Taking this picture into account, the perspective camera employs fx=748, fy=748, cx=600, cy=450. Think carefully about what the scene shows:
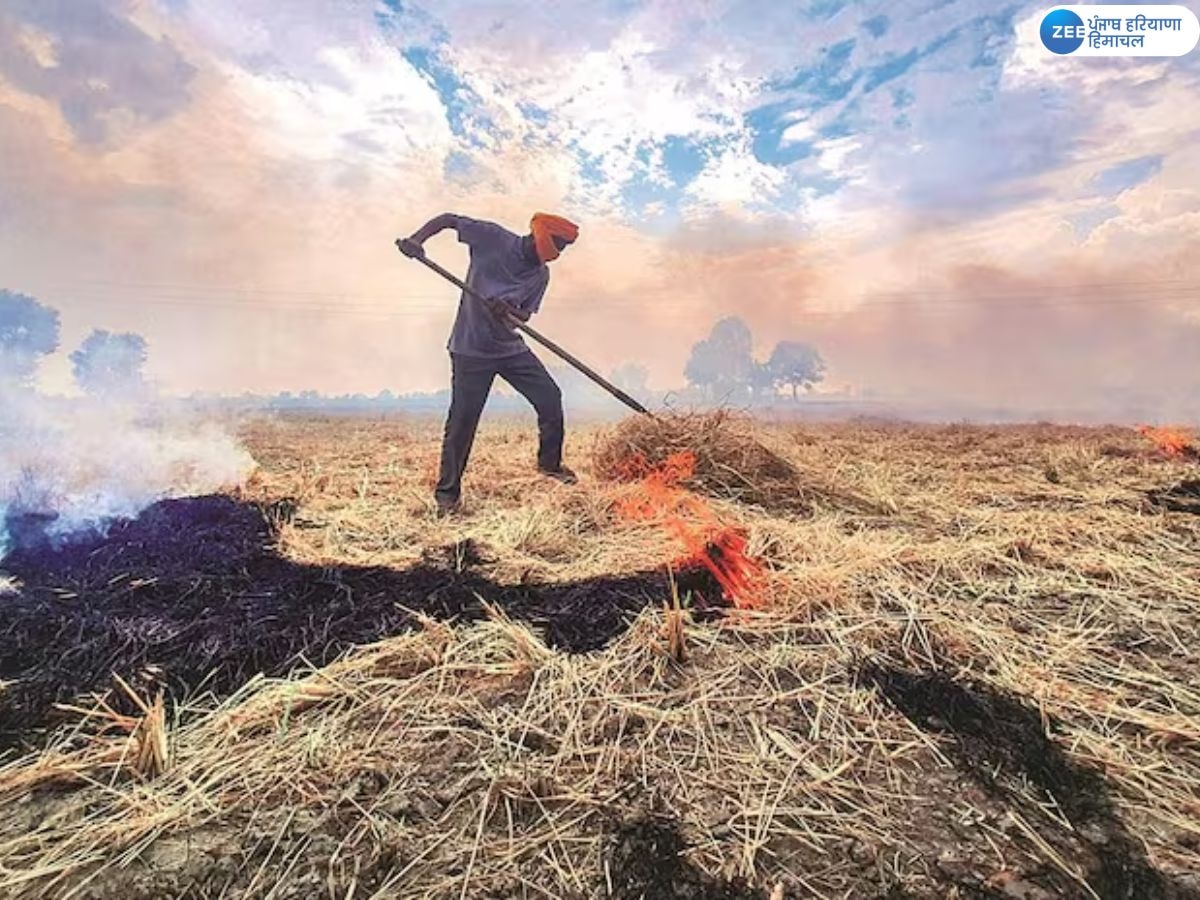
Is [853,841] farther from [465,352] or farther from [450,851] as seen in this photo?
[465,352]

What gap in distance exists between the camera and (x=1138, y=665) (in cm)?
273

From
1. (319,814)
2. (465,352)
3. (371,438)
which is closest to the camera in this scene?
(319,814)

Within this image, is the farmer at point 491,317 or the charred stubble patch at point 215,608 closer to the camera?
the charred stubble patch at point 215,608

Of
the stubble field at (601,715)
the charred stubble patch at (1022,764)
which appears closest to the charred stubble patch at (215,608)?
the stubble field at (601,715)

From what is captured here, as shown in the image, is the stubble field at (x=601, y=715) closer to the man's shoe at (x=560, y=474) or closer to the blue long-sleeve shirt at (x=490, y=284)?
the man's shoe at (x=560, y=474)

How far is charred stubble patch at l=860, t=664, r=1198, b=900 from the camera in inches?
67.2

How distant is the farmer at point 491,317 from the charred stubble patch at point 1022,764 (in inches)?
146

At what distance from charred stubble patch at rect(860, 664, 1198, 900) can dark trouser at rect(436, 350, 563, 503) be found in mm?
3636

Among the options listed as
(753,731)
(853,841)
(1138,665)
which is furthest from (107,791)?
(1138,665)

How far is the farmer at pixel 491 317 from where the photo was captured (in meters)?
5.64

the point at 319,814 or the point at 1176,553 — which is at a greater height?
the point at 1176,553

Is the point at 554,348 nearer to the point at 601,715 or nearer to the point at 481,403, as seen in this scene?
the point at 481,403

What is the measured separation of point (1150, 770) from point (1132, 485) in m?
4.56

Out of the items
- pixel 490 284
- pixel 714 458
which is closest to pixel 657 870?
pixel 714 458
